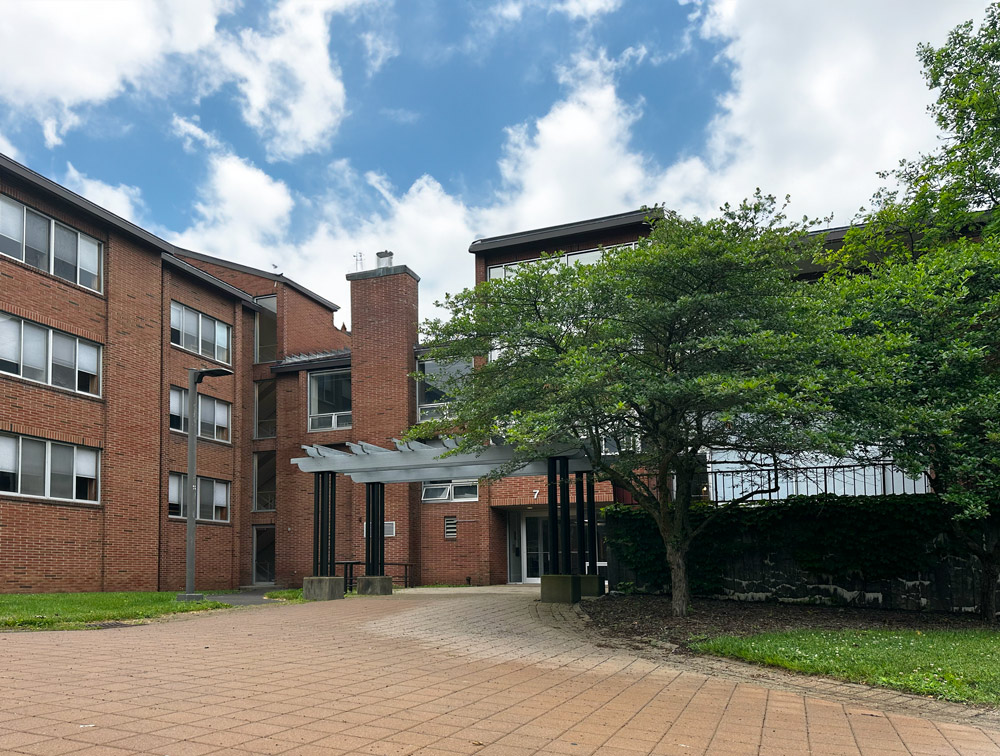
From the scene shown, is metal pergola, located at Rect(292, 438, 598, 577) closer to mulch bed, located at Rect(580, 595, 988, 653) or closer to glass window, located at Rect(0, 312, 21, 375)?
mulch bed, located at Rect(580, 595, 988, 653)

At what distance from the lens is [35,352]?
2092 cm

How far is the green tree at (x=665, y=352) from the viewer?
11.0 m

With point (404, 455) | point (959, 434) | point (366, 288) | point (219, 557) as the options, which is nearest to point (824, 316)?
point (959, 434)

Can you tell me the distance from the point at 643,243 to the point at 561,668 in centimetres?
677

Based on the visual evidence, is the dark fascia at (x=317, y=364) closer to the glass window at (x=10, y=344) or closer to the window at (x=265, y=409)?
the window at (x=265, y=409)

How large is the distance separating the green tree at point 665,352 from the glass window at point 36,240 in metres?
12.6

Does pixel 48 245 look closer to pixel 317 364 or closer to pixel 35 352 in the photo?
pixel 35 352

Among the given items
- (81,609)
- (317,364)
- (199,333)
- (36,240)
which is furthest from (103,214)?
(81,609)

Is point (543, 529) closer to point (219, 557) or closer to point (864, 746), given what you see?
point (219, 557)

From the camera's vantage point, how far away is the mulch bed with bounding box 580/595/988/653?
11718mm

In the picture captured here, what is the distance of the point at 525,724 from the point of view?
6047mm

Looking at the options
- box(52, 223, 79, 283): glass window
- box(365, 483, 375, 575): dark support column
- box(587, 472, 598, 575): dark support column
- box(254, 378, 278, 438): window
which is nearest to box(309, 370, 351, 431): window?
box(254, 378, 278, 438): window

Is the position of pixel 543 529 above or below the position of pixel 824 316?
below

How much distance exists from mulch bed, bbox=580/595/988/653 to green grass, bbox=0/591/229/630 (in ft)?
23.3
